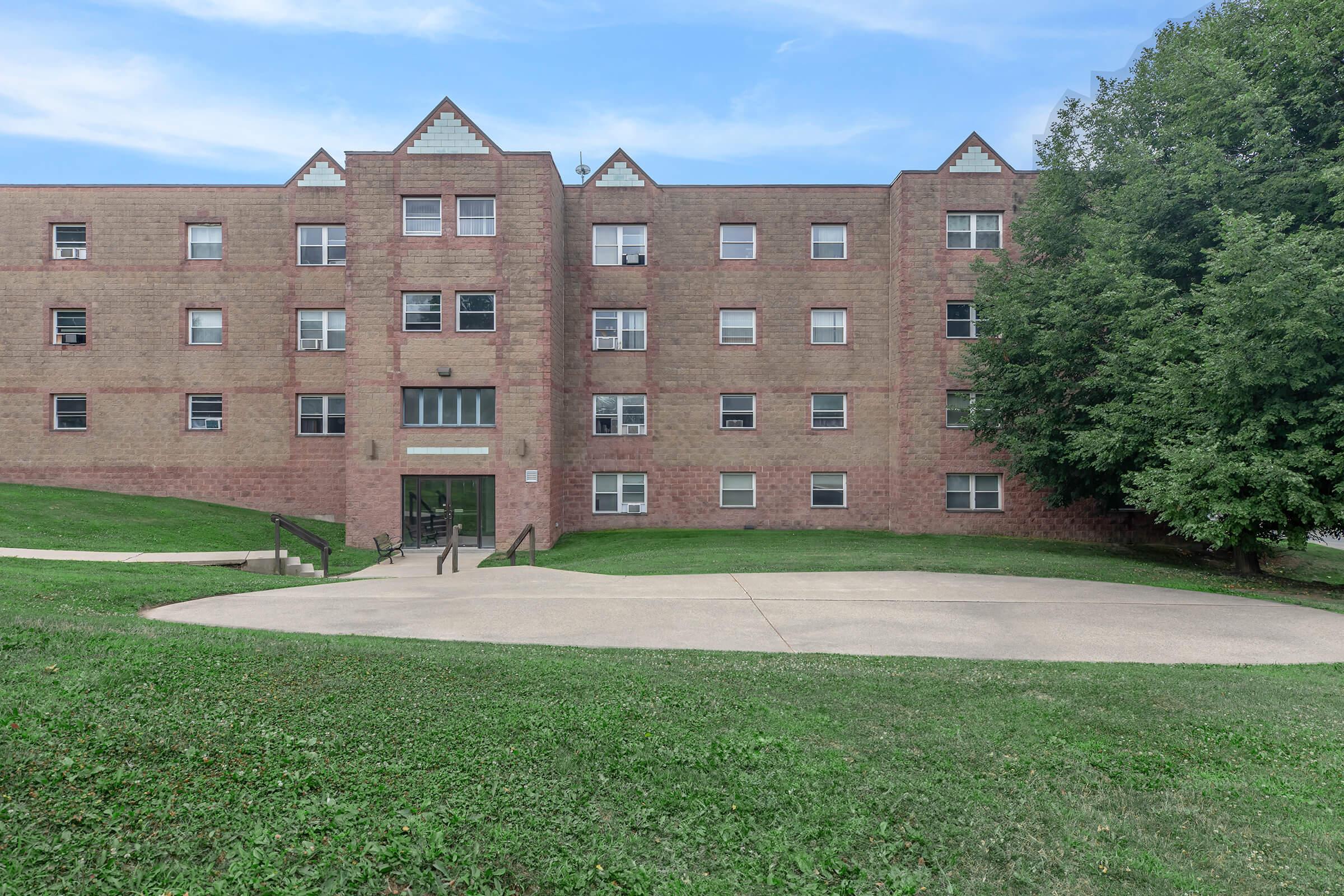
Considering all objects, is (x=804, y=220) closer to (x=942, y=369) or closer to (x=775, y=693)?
(x=942, y=369)

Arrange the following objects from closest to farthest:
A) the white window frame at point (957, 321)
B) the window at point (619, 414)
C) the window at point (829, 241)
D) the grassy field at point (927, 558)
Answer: the grassy field at point (927, 558) < the white window frame at point (957, 321) < the window at point (619, 414) < the window at point (829, 241)

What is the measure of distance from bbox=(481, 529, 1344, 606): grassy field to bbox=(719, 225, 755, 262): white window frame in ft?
28.9

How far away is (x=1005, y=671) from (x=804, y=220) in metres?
20.9

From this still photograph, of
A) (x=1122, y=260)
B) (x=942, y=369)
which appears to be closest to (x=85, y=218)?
(x=942, y=369)

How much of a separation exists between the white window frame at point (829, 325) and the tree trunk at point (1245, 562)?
41.0ft

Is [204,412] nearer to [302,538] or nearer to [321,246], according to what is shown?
[321,246]

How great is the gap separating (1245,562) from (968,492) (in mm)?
9078

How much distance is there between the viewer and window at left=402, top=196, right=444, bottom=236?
23.1 m

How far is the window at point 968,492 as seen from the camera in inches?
997

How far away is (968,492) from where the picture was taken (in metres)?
25.3

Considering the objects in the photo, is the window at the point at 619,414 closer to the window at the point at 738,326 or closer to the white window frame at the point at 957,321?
the window at the point at 738,326

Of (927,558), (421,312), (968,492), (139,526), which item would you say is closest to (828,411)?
(968,492)

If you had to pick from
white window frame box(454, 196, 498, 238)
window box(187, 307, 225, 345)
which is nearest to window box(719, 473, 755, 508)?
white window frame box(454, 196, 498, 238)

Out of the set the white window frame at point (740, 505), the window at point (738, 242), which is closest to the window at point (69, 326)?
the window at point (738, 242)
